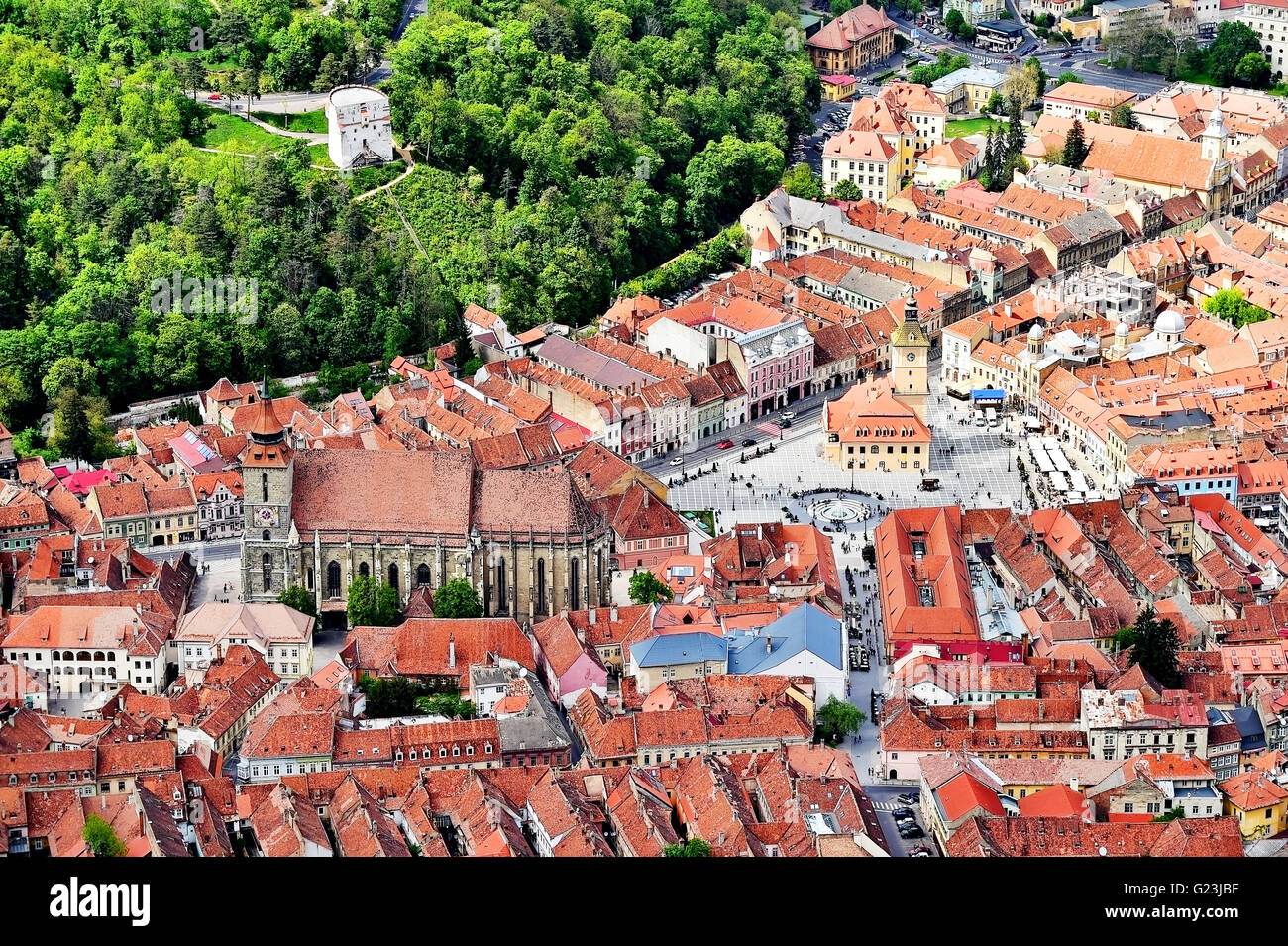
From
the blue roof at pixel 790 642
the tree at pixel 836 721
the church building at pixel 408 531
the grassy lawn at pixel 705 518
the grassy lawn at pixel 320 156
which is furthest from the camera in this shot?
the grassy lawn at pixel 320 156

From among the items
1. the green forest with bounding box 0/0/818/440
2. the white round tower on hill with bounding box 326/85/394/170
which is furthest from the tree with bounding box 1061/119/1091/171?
the white round tower on hill with bounding box 326/85/394/170

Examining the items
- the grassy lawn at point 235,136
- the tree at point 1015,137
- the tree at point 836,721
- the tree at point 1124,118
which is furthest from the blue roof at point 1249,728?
the tree at point 1124,118

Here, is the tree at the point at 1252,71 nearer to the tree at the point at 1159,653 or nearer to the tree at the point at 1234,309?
the tree at the point at 1234,309

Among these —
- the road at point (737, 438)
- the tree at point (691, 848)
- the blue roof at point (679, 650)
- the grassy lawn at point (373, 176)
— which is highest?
the tree at point (691, 848)

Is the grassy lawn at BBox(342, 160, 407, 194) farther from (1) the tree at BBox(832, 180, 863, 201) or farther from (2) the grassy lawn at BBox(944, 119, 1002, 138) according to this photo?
(2) the grassy lawn at BBox(944, 119, 1002, 138)
